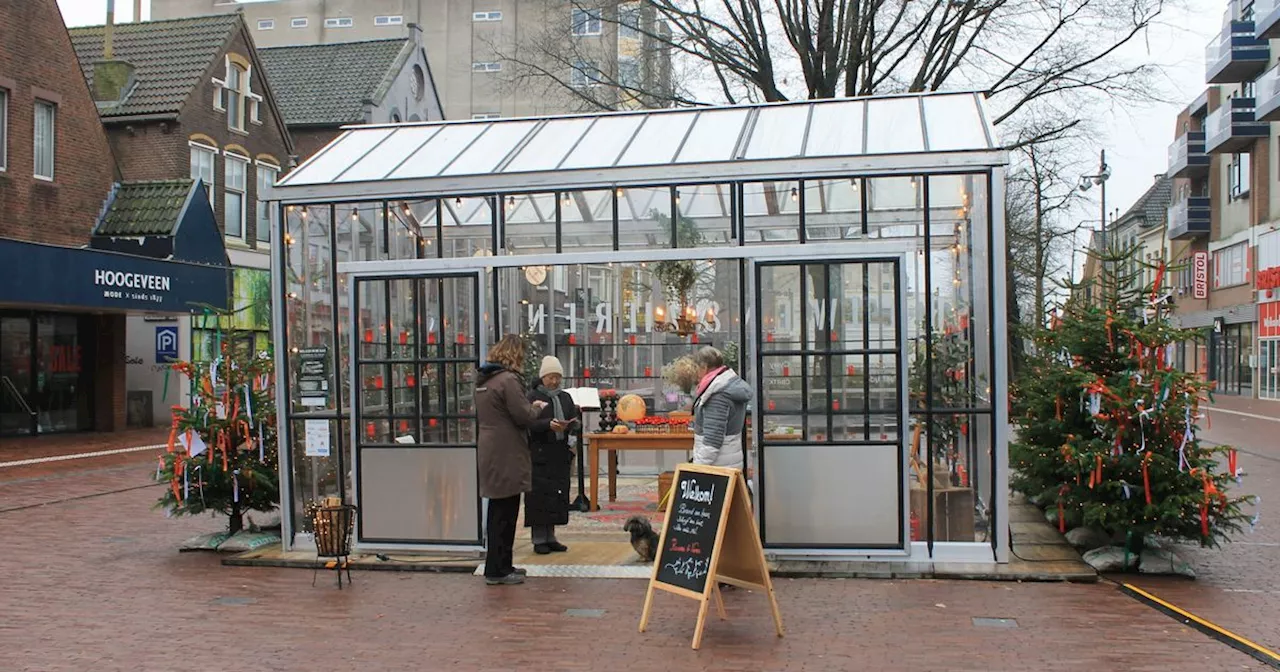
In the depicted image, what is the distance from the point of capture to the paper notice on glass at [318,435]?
376 inches

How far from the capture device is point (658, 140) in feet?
33.2

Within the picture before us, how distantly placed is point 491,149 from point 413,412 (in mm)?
2435

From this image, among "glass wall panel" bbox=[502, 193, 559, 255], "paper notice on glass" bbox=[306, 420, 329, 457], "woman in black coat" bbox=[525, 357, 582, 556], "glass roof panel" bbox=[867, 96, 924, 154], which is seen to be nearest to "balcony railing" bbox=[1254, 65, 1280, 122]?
"glass roof panel" bbox=[867, 96, 924, 154]

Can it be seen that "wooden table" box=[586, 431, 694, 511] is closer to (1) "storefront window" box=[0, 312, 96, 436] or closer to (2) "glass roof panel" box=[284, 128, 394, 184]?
(2) "glass roof panel" box=[284, 128, 394, 184]

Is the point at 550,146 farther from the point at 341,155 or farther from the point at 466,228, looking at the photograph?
the point at 341,155

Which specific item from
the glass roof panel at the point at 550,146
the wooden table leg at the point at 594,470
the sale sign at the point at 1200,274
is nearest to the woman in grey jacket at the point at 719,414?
the glass roof panel at the point at 550,146

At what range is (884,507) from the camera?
28.9ft

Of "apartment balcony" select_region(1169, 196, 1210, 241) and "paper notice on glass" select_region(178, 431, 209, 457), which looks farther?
"apartment balcony" select_region(1169, 196, 1210, 241)

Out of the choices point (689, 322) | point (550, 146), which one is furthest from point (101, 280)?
point (550, 146)

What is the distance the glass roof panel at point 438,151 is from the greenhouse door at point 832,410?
2.94 meters

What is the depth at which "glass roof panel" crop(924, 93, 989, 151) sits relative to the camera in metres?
8.88

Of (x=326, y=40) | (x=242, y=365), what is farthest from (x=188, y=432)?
(x=326, y=40)

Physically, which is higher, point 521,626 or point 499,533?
point 499,533

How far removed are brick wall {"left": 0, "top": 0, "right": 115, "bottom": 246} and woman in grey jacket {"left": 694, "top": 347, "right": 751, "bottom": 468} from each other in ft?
55.8
